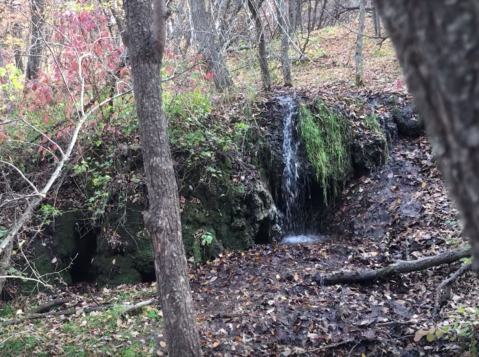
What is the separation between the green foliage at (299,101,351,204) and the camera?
29.0ft

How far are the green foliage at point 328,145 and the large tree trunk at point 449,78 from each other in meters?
7.87

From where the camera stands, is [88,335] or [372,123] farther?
[372,123]

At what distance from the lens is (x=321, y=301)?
5.34 meters

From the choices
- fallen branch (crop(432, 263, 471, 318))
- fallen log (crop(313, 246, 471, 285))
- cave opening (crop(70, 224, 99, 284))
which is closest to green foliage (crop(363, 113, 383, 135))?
fallen log (crop(313, 246, 471, 285))

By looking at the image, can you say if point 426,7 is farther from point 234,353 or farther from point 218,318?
point 218,318

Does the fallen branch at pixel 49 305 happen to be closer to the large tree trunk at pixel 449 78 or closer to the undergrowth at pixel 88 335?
the undergrowth at pixel 88 335

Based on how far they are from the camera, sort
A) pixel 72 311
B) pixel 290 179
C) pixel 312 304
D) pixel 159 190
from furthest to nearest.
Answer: pixel 290 179 < pixel 72 311 < pixel 312 304 < pixel 159 190

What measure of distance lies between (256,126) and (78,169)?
3.97m

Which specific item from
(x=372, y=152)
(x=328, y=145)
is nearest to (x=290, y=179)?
(x=328, y=145)

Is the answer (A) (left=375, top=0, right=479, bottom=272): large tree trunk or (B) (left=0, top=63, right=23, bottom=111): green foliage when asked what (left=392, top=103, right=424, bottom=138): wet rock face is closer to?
(B) (left=0, top=63, right=23, bottom=111): green foliage

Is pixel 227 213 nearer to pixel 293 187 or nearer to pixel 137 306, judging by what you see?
pixel 293 187

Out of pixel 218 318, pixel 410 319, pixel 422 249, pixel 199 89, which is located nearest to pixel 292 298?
pixel 218 318

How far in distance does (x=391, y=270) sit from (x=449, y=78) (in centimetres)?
529

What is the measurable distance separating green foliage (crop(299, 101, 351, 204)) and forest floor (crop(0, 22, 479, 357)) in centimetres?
58
